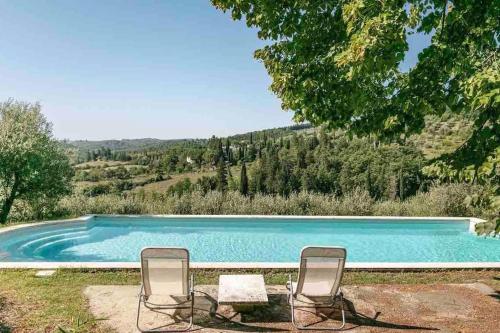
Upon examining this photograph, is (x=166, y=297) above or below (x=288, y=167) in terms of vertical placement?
below

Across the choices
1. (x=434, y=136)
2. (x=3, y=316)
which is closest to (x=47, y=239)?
(x=3, y=316)

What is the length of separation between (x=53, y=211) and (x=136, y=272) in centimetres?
836

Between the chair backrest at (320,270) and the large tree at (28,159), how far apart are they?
1041 centimetres

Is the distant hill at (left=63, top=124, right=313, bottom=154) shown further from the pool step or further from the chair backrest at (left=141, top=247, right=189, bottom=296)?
the pool step

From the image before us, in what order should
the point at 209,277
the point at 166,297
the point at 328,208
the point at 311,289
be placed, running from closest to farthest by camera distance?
1. the point at 311,289
2. the point at 166,297
3. the point at 209,277
4. the point at 328,208

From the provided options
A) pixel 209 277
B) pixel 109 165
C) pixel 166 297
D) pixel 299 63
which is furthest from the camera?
pixel 109 165

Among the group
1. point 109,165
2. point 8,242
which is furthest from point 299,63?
point 109,165

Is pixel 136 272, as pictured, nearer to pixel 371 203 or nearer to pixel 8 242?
pixel 8 242

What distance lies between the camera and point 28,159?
12594 mm

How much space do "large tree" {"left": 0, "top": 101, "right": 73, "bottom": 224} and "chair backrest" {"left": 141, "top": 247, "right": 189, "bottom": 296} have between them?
9227 millimetres

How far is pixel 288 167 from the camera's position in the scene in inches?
1439

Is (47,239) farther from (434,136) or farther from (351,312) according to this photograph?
(434,136)

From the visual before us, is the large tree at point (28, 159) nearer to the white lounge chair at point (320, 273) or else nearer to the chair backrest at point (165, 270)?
the chair backrest at point (165, 270)

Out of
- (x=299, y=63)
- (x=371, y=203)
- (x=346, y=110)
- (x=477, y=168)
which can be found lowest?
(x=371, y=203)
